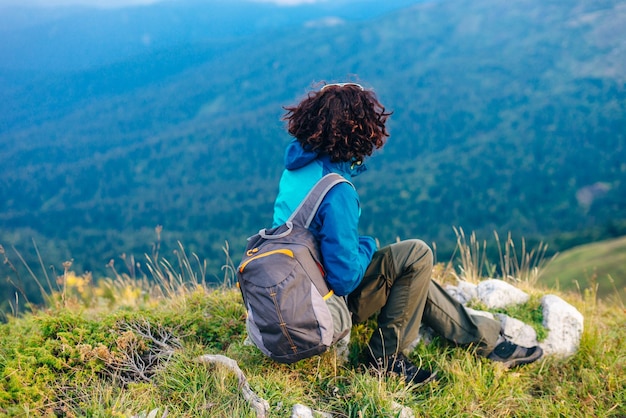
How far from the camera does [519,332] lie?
383 centimetres

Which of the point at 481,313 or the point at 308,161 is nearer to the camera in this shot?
the point at 308,161

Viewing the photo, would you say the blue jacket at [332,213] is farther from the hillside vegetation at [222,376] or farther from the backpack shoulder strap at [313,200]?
the hillside vegetation at [222,376]

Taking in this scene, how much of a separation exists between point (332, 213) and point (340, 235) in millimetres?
122

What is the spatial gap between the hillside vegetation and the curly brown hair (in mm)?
1314

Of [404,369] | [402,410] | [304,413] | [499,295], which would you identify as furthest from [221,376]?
[499,295]

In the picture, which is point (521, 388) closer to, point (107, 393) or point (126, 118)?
point (107, 393)

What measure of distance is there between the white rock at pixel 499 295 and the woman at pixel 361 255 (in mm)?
645

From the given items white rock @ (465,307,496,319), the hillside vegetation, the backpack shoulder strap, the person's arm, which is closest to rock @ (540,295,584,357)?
the hillside vegetation

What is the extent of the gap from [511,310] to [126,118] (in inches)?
6425

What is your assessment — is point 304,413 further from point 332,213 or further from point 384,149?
point 384,149

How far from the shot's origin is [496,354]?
3.47 m

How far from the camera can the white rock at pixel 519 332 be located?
3801 mm

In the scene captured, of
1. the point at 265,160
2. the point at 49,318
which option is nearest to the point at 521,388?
the point at 49,318

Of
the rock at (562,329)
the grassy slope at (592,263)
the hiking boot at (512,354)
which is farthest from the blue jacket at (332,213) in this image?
the grassy slope at (592,263)
